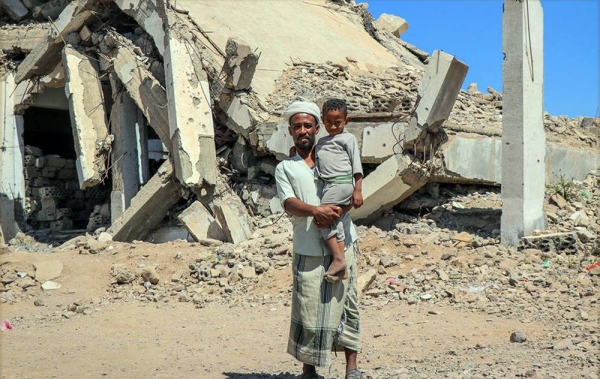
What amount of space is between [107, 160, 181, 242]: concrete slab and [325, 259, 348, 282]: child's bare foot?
606 cm

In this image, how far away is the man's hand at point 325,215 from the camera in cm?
408

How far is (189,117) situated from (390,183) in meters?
2.76

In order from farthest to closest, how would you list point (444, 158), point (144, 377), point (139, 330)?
point (444, 158) → point (139, 330) → point (144, 377)

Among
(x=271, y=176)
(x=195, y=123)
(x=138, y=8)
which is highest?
(x=138, y=8)

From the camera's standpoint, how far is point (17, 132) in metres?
12.5

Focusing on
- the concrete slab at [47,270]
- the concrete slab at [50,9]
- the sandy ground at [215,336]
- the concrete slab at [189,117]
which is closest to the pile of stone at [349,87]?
the concrete slab at [189,117]

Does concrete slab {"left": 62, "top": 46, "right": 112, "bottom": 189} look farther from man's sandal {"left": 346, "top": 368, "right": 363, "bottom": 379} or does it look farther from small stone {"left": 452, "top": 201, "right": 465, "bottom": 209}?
man's sandal {"left": 346, "top": 368, "right": 363, "bottom": 379}

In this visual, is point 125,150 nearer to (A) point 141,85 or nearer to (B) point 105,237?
(A) point 141,85

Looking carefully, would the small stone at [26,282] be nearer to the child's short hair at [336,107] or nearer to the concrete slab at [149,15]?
the concrete slab at [149,15]

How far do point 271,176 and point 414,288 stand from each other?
10.7 feet

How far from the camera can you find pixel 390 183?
8.66m

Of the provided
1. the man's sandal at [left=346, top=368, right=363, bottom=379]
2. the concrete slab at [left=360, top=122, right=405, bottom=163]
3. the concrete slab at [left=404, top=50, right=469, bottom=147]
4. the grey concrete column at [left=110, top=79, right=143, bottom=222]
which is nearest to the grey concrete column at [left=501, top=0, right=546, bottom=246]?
the concrete slab at [left=404, top=50, right=469, bottom=147]

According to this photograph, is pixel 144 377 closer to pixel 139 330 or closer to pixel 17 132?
pixel 139 330

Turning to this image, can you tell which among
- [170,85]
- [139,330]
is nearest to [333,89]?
[170,85]
